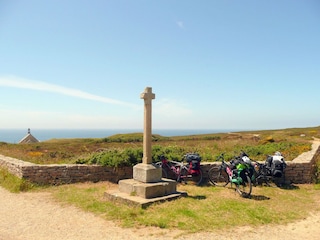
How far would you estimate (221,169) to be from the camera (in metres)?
10.4

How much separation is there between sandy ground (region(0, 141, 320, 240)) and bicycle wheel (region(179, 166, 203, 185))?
4.15 metres

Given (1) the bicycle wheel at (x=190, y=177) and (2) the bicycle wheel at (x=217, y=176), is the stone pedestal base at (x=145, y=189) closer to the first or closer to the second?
(1) the bicycle wheel at (x=190, y=177)

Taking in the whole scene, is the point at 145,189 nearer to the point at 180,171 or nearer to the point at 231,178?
the point at 180,171

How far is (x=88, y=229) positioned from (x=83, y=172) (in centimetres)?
483

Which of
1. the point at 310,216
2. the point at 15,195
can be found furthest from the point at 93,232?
the point at 310,216

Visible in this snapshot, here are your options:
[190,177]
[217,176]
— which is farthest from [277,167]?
[190,177]

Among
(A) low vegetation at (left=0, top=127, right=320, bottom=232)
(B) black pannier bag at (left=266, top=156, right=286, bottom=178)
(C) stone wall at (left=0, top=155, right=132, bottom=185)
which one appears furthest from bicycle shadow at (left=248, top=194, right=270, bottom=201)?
(C) stone wall at (left=0, top=155, right=132, bottom=185)

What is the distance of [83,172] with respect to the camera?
10359 millimetres

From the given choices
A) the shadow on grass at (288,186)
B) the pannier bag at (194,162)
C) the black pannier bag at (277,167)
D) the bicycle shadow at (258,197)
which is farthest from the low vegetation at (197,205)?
the pannier bag at (194,162)

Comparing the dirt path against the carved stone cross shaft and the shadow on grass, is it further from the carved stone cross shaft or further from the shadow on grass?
the shadow on grass

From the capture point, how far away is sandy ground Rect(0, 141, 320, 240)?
5.35 metres

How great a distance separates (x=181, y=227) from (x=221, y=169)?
507cm

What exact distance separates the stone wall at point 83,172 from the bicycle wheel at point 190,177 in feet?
1.48

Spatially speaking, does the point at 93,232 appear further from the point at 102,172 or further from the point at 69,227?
the point at 102,172
